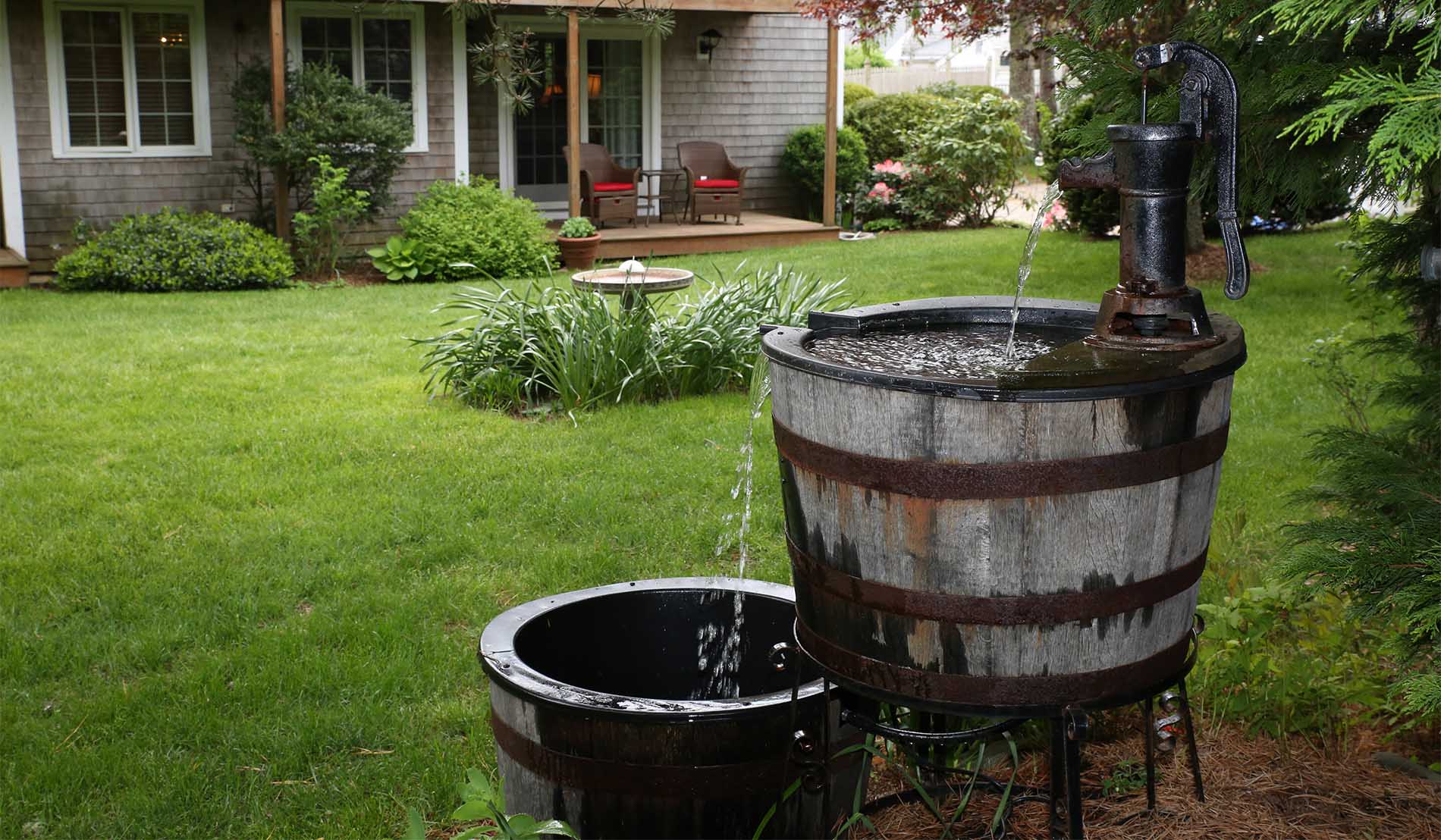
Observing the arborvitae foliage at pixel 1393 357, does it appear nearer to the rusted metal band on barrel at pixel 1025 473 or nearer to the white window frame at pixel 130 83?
the rusted metal band on barrel at pixel 1025 473

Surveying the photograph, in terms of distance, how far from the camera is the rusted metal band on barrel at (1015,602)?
85.5 inches

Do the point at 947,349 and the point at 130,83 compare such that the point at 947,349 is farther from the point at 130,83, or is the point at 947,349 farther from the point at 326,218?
the point at 130,83

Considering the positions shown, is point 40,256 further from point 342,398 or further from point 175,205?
point 342,398

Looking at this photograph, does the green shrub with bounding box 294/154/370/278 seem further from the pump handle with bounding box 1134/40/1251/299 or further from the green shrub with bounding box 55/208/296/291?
the pump handle with bounding box 1134/40/1251/299

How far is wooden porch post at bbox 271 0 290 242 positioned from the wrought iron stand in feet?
38.1

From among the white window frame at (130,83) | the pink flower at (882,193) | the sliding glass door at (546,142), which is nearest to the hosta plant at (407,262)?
the white window frame at (130,83)

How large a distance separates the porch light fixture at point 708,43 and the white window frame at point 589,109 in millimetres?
610

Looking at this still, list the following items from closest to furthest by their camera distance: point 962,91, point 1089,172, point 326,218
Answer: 1. point 1089,172
2. point 326,218
3. point 962,91

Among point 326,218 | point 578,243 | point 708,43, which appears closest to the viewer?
point 326,218

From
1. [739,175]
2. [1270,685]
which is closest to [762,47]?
[739,175]

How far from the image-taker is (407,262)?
43.7 ft

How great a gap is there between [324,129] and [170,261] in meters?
2.00

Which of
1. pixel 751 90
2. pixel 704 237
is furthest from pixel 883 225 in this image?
pixel 704 237

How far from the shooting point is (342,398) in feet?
26.5
